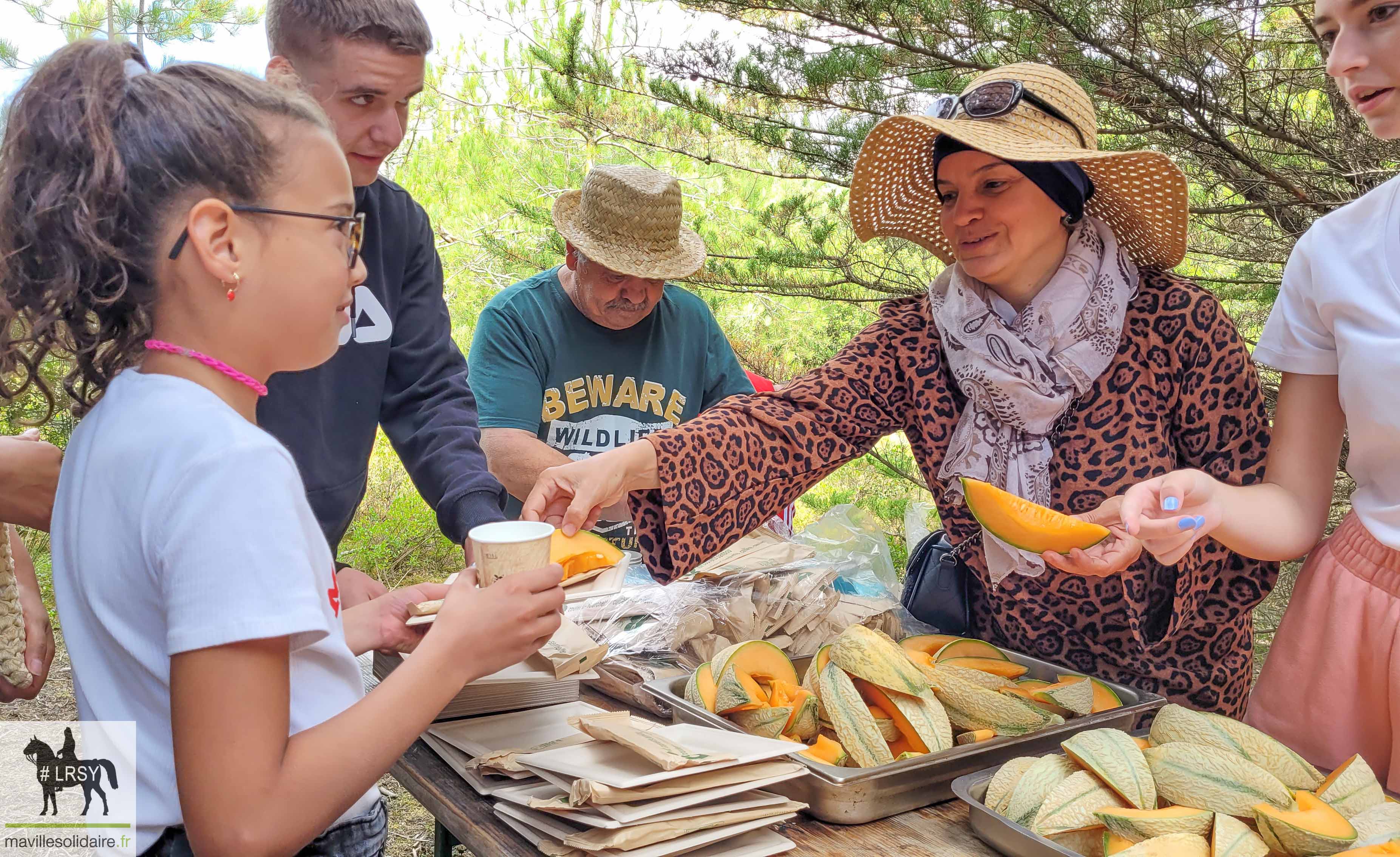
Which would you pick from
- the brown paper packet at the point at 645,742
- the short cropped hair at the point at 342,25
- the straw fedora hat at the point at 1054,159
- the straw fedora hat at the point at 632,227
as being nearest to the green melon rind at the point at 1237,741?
the brown paper packet at the point at 645,742

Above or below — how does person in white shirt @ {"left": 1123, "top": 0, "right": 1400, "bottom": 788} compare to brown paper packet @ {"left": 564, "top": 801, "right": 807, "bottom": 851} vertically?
above

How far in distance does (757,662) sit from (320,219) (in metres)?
0.98

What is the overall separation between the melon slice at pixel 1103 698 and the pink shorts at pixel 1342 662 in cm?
37

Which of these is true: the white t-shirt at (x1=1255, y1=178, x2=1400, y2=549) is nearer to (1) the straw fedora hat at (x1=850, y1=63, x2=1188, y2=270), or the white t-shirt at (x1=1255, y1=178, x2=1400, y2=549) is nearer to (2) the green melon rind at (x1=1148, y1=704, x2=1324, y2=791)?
(1) the straw fedora hat at (x1=850, y1=63, x2=1188, y2=270)

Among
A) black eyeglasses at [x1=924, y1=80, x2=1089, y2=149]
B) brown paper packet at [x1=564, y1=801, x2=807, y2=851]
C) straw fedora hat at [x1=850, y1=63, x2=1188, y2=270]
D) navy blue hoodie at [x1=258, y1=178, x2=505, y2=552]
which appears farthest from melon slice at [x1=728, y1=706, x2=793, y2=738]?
black eyeglasses at [x1=924, y1=80, x2=1089, y2=149]

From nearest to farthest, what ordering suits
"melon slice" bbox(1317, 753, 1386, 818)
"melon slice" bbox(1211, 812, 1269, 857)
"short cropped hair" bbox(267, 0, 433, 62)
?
"melon slice" bbox(1211, 812, 1269, 857)
"melon slice" bbox(1317, 753, 1386, 818)
"short cropped hair" bbox(267, 0, 433, 62)

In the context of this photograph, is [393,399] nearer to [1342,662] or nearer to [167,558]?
[167,558]

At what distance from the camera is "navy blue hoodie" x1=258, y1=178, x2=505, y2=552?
87.2 inches

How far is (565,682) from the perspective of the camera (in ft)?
5.71

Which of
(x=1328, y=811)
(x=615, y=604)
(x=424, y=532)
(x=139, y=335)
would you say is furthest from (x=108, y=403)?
(x=424, y=532)

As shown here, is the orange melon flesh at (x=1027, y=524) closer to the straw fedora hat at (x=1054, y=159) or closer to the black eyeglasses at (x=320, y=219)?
the straw fedora hat at (x=1054, y=159)

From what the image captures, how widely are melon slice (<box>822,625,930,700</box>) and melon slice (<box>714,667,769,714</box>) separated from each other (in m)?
0.12

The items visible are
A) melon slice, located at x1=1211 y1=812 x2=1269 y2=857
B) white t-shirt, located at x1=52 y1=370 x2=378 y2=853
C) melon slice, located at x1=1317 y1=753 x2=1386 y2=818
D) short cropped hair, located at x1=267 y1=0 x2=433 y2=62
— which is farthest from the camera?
short cropped hair, located at x1=267 y1=0 x2=433 y2=62

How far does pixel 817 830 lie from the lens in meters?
1.38
